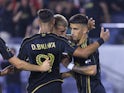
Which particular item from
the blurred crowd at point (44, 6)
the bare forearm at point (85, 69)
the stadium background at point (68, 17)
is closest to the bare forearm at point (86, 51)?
the bare forearm at point (85, 69)

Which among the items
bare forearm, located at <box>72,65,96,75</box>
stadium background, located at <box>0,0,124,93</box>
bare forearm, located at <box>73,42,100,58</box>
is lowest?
stadium background, located at <box>0,0,124,93</box>

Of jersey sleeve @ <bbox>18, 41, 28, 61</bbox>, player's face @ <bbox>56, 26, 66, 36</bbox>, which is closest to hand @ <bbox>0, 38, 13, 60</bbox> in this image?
jersey sleeve @ <bbox>18, 41, 28, 61</bbox>

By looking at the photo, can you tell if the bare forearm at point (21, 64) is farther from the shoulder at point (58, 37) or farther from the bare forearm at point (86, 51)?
the bare forearm at point (86, 51)

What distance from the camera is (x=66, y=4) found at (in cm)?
1362

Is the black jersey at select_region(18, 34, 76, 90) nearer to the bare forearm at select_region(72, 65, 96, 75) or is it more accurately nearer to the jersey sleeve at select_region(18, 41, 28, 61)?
the jersey sleeve at select_region(18, 41, 28, 61)

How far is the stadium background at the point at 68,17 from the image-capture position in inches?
496

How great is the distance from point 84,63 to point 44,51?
2.04ft

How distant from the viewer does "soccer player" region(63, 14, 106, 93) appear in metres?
7.73

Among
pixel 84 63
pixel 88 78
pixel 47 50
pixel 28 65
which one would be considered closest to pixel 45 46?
pixel 47 50

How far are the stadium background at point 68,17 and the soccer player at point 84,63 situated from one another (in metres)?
4.44

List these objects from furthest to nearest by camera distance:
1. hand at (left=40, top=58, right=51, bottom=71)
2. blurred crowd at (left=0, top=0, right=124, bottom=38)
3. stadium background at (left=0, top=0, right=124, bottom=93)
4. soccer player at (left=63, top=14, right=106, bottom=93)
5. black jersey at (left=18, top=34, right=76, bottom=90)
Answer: blurred crowd at (left=0, top=0, right=124, bottom=38) → stadium background at (left=0, top=0, right=124, bottom=93) → soccer player at (left=63, top=14, right=106, bottom=93) → black jersey at (left=18, top=34, right=76, bottom=90) → hand at (left=40, top=58, right=51, bottom=71)

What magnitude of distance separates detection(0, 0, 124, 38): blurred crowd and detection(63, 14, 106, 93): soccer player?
5.19 metres

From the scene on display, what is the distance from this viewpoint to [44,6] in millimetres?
13953

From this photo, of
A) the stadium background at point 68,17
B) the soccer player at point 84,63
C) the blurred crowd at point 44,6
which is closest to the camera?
the soccer player at point 84,63
